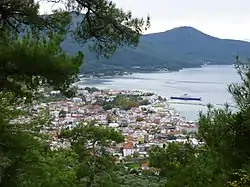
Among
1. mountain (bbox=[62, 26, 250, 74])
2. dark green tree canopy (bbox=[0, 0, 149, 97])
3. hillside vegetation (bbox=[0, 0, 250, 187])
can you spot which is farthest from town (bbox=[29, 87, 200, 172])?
mountain (bbox=[62, 26, 250, 74])

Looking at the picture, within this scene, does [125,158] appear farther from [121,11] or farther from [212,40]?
[212,40]

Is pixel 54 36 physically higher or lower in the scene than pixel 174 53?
lower

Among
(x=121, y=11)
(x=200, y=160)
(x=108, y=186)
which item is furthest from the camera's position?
(x=108, y=186)

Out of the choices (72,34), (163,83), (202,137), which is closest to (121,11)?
(72,34)

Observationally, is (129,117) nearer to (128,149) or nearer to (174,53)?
(128,149)

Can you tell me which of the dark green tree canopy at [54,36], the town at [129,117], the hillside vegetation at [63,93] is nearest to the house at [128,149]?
the town at [129,117]

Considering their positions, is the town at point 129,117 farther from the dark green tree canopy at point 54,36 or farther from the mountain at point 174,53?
the mountain at point 174,53

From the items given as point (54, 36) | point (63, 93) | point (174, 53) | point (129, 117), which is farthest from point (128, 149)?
point (174, 53)

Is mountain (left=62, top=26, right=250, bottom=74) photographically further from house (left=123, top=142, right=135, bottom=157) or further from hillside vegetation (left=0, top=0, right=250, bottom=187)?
hillside vegetation (left=0, top=0, right=250, bottom=187)
